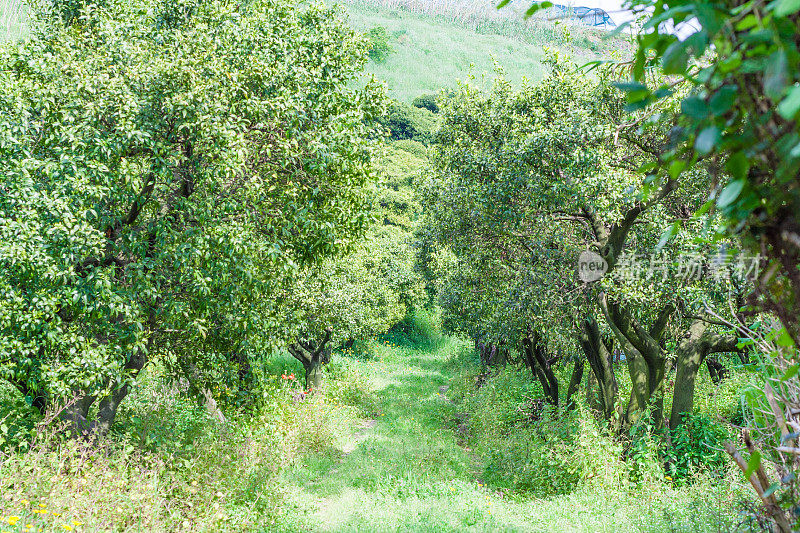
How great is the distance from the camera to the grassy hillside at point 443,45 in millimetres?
91938

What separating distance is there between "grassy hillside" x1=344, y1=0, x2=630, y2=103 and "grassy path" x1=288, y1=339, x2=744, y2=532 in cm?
6929

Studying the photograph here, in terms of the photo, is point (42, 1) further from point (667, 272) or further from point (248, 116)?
point (667, 272)

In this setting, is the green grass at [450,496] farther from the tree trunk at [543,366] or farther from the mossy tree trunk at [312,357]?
the mossy tree trunk at [312,357]

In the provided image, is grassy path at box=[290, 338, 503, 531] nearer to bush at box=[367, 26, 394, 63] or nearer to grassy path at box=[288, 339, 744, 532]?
grassy path at box=[288, 339, 744, 532]

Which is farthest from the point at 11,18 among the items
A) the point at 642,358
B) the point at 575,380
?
the point at 642,358

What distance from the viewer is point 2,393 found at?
9.12m

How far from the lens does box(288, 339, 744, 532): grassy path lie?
750 cm

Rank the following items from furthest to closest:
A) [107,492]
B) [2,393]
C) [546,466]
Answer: [546,466] < [2,393] < [107,492]

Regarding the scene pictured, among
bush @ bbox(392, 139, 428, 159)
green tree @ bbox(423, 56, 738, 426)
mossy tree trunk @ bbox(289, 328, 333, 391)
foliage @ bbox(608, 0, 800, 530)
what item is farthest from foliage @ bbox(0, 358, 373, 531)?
bush @ bbox(392, 139, 428, 159)

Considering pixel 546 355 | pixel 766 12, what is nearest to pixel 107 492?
pixel 766 12

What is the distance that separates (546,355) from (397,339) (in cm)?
2211

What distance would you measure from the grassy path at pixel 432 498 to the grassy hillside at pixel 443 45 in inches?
2728

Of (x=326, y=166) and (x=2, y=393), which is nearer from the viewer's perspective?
(x=326, y=166)

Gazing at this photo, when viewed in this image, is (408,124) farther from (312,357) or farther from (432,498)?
(432,498)
